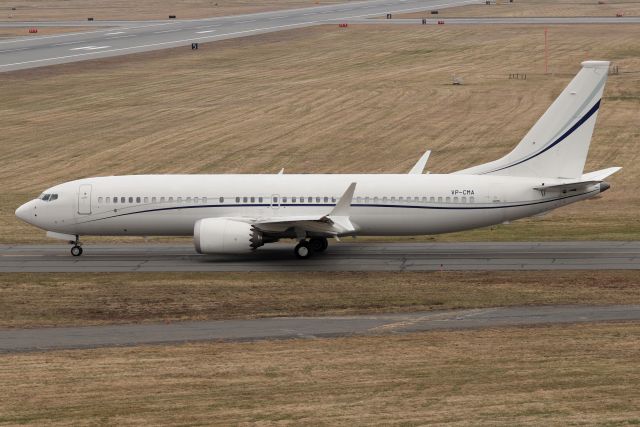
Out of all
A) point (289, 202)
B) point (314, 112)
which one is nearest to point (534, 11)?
point (314, 112)

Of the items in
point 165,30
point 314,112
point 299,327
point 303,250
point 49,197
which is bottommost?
point 299,327

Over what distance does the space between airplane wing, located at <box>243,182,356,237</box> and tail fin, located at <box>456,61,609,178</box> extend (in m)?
8.81

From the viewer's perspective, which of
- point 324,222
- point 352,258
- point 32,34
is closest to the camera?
point 324,222

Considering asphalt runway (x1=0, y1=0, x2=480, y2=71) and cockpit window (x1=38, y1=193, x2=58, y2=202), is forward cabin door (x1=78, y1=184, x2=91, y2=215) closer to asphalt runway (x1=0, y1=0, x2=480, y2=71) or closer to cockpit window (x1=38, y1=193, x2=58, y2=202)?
cockpit window (x1=38, y1=193, x2=58, y2=202)

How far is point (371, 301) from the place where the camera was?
4453cm

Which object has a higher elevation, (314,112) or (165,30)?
(165,30)

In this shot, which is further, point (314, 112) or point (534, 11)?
point (534, 11)

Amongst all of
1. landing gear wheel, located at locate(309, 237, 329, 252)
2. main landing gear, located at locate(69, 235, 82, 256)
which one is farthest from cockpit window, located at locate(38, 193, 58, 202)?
landing gear wheel, located at locate(309, 237, 329, 252)

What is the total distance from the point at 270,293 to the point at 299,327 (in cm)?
582

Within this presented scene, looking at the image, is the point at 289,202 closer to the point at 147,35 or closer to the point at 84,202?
the point at 84,202

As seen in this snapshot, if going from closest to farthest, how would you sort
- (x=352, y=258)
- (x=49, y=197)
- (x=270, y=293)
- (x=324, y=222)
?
(x=270, y=293) < (x=324, y=222) < (x=352, y=258) < (x=49, y=197)

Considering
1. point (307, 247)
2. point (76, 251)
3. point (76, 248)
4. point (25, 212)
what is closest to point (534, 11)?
point (307, 247)

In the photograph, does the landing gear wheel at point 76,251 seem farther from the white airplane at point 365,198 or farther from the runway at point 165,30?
the runway at point 165,30

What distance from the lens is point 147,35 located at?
158m
